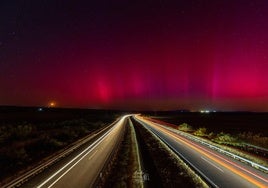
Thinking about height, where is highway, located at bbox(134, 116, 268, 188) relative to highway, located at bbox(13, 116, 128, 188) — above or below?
above

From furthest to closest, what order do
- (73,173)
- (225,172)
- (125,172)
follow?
(125,172), (73,173), (225,172)

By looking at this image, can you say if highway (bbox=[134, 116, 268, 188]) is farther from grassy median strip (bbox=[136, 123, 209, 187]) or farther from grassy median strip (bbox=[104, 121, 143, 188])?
grassy median strip (bbox=[104, 121, 143, 188])

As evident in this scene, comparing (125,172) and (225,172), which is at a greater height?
(225,172)

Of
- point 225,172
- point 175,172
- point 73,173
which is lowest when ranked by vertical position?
point 175,172

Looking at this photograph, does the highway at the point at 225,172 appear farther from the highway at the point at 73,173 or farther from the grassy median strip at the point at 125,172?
the highway at the point at 73,173

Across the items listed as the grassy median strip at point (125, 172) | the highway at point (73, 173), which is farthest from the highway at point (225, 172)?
the highway at point (73, 173)

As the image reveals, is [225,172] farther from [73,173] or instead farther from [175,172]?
[73,173]

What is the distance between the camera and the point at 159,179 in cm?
1991

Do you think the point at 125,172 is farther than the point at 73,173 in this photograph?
Yes

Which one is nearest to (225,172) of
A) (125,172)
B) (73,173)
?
(125,172)

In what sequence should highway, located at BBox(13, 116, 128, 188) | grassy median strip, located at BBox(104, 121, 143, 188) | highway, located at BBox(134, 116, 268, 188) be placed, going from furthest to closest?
1. grassy median strip, located at BBox(104, 121, 143, 188)
2. highway, located at BBox(13, 116, 128, 188)
3. highway, located at BBox(134, 116, 268, 188)

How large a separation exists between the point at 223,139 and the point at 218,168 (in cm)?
2460

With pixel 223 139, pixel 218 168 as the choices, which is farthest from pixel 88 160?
pixel 223 139

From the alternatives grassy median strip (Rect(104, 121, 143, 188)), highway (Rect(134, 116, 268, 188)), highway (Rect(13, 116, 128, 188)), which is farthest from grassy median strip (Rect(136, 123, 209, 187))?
highway (Rect(13, 116, 128, 188))
